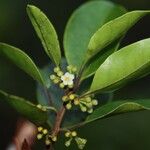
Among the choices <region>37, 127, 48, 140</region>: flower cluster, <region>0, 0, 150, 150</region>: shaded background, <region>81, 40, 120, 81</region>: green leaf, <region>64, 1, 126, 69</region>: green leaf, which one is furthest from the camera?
<region>0, 0, 150, 150</region>: shaded background

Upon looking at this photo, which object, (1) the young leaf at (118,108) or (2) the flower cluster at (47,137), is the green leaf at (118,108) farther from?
(2) the flower cluster at (47,137)

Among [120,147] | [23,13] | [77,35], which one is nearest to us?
[77,35]

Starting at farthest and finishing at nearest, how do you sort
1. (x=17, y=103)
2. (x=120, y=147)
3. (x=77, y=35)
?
(x=120, y=147), (x=77, y=35), (x=17, y=103)

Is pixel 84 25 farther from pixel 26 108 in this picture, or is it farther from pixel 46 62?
pixel 46 62

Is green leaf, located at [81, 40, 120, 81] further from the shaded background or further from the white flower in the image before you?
the shaded background

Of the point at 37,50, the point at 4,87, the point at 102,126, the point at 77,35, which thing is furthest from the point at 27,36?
the point at 77,35

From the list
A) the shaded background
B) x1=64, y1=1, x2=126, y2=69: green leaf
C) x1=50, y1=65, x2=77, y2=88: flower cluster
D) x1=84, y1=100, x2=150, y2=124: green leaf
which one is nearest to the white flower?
x1=50, y1=65, x2=77, y2=88: flower cluster

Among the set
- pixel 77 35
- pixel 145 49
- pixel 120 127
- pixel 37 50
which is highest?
pixel 145 49

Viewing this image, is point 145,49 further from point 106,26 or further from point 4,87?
point 4,87
